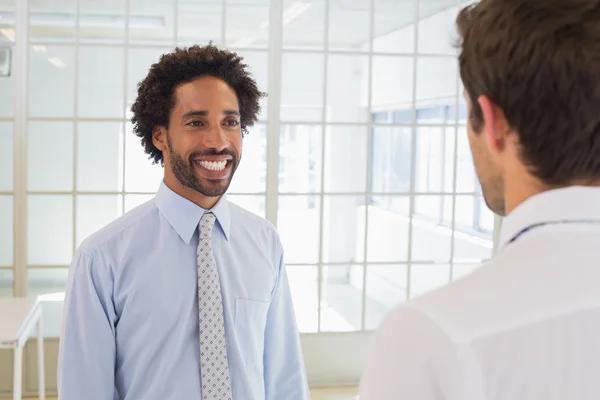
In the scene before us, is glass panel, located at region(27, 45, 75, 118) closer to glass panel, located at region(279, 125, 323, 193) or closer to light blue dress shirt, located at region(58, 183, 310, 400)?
glass panel, located at region(279, 125, 323, 193)

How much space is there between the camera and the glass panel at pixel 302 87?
4309 mm

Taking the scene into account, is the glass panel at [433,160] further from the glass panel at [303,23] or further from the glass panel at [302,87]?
the glass panel at [303,23]

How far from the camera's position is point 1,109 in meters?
4.01

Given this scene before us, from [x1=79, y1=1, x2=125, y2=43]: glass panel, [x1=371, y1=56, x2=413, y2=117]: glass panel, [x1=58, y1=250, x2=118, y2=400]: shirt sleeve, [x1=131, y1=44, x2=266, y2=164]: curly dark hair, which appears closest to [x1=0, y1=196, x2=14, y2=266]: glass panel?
[x1=79, y1=1, x2=125, y2=43]: glass panel

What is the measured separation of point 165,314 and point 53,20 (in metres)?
2.91

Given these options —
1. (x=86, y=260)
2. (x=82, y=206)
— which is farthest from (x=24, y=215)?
(x=86, y=260)

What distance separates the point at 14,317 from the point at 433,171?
272 cm

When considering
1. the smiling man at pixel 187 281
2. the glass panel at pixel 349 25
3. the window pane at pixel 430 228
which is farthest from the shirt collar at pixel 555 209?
the window pane at pixel 430 228

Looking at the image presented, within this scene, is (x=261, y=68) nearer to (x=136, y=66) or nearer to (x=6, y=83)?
(x=136, y=66)

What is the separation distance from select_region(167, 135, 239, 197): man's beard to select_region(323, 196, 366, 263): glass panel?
2649 mm

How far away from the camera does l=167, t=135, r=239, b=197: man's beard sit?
172cm

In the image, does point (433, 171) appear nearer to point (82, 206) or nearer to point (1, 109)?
point (82, 206)

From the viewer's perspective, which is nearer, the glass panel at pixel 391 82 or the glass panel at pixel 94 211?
the glass panel at pixel 94 211

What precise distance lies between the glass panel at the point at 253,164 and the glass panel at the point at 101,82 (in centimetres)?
75
